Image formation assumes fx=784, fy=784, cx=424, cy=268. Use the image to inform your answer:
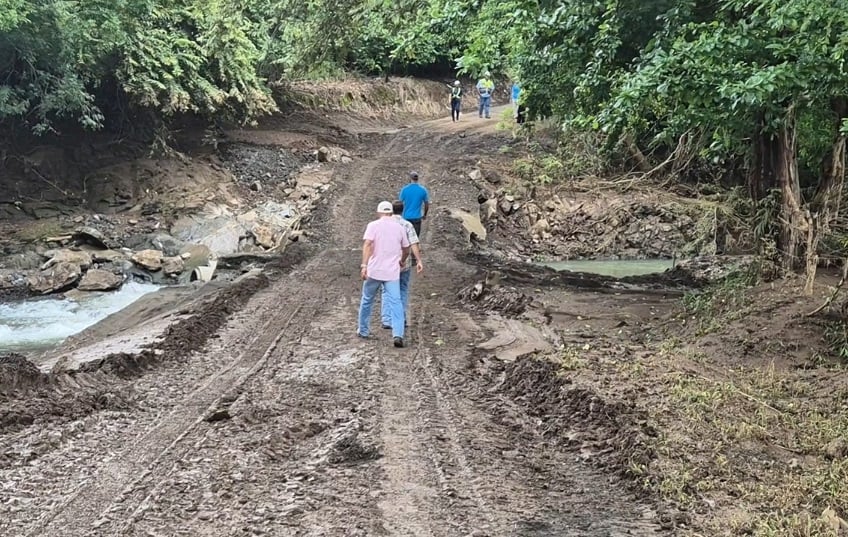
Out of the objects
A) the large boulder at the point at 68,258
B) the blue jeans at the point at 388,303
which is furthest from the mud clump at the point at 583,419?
the large boulder at the point at 68,258

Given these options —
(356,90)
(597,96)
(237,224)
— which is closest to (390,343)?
(597,96)

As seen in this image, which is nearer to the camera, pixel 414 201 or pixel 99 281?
pixel 414 201

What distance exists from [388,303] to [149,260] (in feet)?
31.0

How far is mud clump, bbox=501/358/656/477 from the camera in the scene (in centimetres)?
561

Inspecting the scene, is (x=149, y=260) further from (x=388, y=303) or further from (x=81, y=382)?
(x=81, y=382)

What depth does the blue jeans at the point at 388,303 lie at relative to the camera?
9555 mm

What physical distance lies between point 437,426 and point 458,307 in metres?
5.74

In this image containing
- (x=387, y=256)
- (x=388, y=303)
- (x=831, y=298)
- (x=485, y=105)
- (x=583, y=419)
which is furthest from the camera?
(x=485, y=105)

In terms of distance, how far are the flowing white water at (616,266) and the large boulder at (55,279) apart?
11361 millimetres

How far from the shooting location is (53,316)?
1448 centimetres

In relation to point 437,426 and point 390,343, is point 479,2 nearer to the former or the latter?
point 390,343

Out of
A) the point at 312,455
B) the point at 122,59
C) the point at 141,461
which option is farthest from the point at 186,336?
the point at 122,59

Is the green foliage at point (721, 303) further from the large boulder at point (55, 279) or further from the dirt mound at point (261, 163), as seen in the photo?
A: the dirt mound at point (261, 163)

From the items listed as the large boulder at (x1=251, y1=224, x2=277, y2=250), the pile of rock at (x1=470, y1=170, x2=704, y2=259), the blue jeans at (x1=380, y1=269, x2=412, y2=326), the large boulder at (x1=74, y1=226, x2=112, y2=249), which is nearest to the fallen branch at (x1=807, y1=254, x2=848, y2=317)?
the blue jeans at (x1=380, y1=269, x2=412, y2=326)
